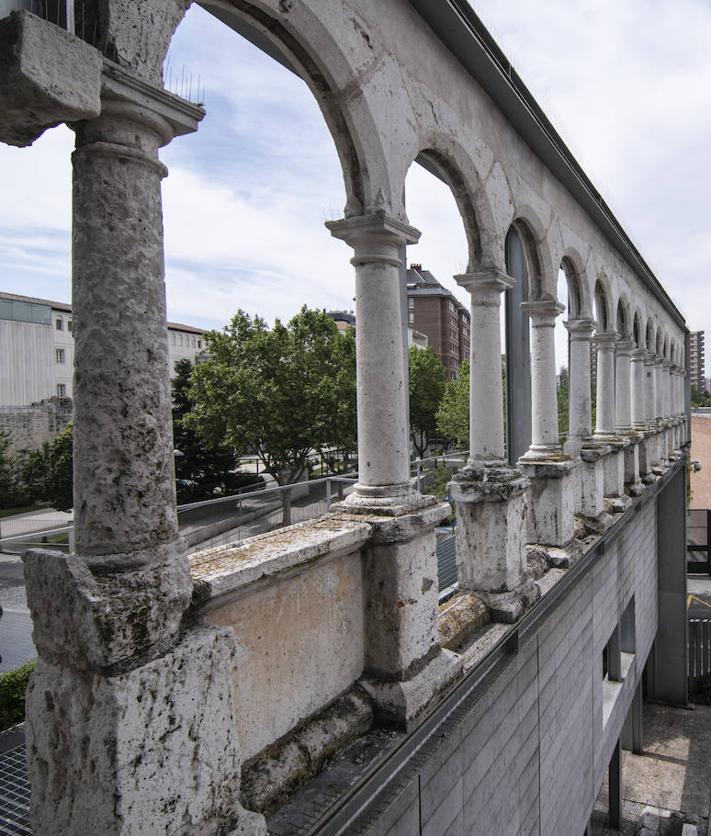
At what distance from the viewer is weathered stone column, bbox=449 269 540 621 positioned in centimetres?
562

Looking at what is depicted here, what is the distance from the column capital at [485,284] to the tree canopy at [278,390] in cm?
1651

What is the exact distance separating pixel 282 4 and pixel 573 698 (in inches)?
309

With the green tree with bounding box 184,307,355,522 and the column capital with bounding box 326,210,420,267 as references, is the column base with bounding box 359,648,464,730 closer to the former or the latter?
the column capital with bounding box 326,210,420,267

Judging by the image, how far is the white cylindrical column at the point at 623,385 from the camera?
12539 millimetres

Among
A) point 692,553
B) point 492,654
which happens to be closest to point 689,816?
point 492,654

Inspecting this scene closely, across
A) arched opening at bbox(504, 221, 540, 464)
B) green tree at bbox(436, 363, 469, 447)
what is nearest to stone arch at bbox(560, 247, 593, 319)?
arched opening at bbox(504, 221, 540, 464)

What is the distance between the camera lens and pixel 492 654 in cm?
498

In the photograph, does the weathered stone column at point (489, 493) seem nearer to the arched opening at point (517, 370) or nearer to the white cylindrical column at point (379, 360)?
the white cylindrical column at point (379, 360)

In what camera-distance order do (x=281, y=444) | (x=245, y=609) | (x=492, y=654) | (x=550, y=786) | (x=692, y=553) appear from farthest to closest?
(x=692, y=553), (x=281, y=444), (x=550, y=786), (x=492, y=654), (x=245, y=609)

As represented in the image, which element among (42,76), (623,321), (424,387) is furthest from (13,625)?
(424,387)

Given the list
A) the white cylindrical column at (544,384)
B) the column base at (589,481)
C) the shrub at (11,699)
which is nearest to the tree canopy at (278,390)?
the column base at (589,481)

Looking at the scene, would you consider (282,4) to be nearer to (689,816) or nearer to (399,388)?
(399,388)

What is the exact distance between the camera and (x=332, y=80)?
150 inches

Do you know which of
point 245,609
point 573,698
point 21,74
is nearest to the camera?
point 21,74
